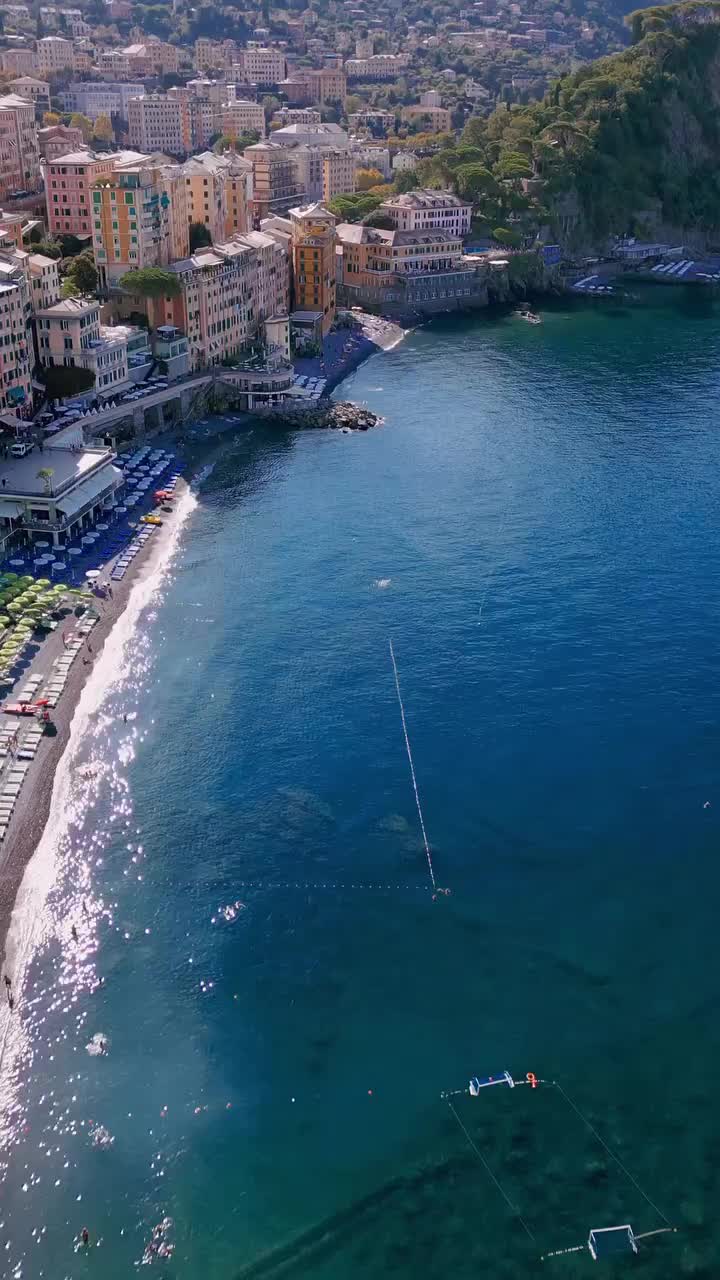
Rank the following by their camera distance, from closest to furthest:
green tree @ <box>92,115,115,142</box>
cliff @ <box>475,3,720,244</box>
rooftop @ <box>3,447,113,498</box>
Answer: rooftop @ <box>3,447,113,498</box> → cliff @ <box>475,3,720,244</box> → green tree @ <box>92,115,115,142</box>

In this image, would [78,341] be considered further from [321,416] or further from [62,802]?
[62,802]

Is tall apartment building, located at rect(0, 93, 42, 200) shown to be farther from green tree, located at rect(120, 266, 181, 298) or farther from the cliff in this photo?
the cliff

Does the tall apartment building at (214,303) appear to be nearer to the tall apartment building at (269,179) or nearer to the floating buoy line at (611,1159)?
the tall apartment building at (269,179)

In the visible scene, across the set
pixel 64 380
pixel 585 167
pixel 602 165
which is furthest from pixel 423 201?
pixel 64 380

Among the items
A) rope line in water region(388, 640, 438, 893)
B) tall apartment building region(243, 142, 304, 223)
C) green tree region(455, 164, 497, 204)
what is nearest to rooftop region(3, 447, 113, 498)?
rope line in water region(388, 640, 438, 893)

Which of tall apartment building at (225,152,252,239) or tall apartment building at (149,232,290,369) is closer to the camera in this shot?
tall apartment building at (149,232,290,369)
